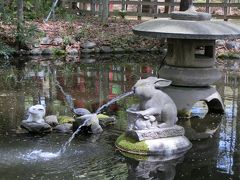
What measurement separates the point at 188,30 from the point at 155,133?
223cm

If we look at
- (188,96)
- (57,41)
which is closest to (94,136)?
(188,96)

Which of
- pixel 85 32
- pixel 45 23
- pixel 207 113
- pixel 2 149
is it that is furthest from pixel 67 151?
pixel 45 23

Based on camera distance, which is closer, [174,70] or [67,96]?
[174,70]

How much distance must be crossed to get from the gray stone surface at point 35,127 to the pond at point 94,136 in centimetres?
14

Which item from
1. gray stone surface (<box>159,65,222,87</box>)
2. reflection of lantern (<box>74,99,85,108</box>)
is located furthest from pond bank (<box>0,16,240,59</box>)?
gray stone surface (<box>159,65,222,87</box>)

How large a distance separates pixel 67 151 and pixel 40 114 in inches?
45.2

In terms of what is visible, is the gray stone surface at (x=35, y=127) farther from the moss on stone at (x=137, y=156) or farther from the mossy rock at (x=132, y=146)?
the moss on stone at (x=137, y=156)

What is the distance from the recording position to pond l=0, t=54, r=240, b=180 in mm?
6379

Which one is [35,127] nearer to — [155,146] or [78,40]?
[155,146]

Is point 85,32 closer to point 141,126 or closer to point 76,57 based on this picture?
point 76,57

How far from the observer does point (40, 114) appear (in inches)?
316

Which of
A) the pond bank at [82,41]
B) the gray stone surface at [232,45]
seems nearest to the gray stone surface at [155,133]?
the pond bank at [82,41]

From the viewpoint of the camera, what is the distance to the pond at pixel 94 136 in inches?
251

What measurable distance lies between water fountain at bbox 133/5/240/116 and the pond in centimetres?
43
